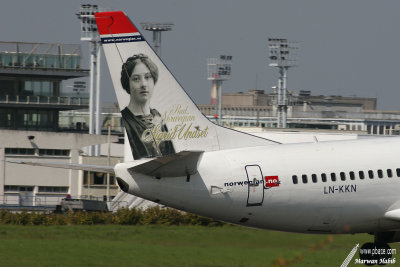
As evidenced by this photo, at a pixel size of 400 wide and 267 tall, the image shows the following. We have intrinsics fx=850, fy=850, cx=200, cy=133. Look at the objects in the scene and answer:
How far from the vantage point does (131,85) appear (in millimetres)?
28734

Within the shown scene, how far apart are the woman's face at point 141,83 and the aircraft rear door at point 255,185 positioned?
424 cm

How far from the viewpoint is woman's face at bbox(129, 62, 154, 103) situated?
2877cm

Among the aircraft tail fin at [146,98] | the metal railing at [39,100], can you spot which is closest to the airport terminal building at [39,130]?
the metal railing at [39,100]

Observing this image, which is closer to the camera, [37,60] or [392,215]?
[392,215]

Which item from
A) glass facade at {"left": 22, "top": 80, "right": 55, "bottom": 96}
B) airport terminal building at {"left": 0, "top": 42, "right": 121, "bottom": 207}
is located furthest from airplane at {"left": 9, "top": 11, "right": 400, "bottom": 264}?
glass facade at {"left": 22, "top": 80, "right": 55, "bottom": 96}

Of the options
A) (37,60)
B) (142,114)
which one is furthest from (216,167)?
(37,60)

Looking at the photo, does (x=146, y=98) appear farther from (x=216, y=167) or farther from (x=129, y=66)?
(x=216, y=167)

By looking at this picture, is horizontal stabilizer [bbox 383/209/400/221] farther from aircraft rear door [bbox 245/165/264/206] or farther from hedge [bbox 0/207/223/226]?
hedge [bbox 0/207/223/226]

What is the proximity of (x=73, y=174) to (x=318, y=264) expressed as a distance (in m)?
63.1

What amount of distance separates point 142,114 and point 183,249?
5.95 m

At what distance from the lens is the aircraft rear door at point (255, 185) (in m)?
28.9

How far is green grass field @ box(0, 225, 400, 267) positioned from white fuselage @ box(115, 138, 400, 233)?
2.70 feet

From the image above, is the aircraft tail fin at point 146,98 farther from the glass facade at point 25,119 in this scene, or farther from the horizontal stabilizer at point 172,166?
the glass facade at point 25,119

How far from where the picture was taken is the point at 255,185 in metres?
29.0
